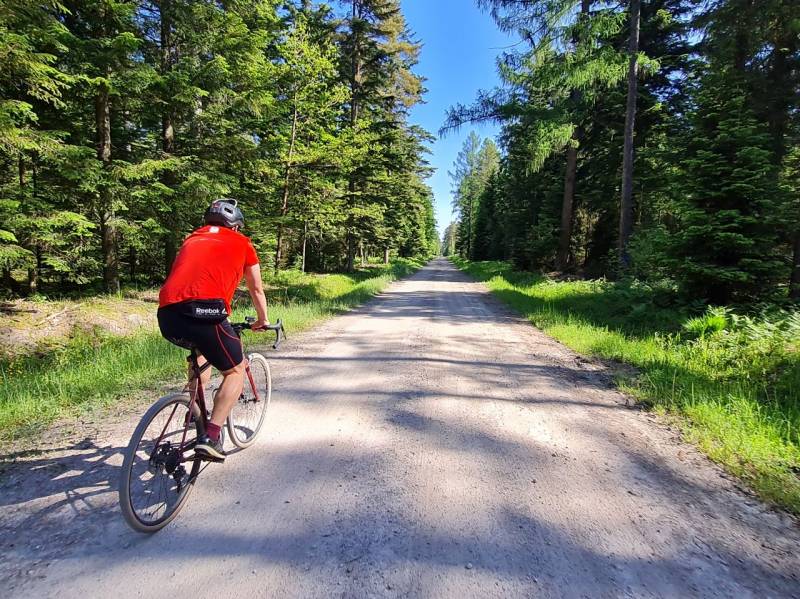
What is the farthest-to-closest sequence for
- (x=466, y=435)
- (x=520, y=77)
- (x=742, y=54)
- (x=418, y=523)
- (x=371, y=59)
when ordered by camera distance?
1. (x=371, y=59)
2. (x=520, y=77)
3. (x=742, y=54)
4. (x=466, y=435)
5. (x=418, y=523)

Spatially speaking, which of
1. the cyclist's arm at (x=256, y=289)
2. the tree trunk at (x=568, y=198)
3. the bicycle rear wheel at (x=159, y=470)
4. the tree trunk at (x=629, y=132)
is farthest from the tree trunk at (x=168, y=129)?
the tree trunk at (x=568, y=198)

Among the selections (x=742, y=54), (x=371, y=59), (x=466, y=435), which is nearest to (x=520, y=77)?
(x=742, y=54)

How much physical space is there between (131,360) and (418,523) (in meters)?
5.12

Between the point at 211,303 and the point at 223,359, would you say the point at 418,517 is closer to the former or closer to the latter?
the point at 223,359

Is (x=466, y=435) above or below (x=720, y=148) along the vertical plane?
below

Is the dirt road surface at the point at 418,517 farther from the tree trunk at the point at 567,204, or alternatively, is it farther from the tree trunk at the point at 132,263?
the tree trunk at the point at 132,263

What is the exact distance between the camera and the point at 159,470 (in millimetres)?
2609

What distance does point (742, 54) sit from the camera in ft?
27.9

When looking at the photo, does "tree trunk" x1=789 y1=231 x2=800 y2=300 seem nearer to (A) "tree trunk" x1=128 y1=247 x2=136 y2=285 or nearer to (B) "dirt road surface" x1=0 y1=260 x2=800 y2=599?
(B) "dirt road surface" x1=0 y1=260 x2=800 y2=599

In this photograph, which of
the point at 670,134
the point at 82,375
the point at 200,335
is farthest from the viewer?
the point at 670,134

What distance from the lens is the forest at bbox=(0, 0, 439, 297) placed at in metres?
8.09

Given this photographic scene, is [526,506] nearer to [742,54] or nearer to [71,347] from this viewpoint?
[71,347]

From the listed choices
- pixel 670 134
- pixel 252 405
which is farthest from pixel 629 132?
pixel 252 405

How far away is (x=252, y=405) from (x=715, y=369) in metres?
6.00
